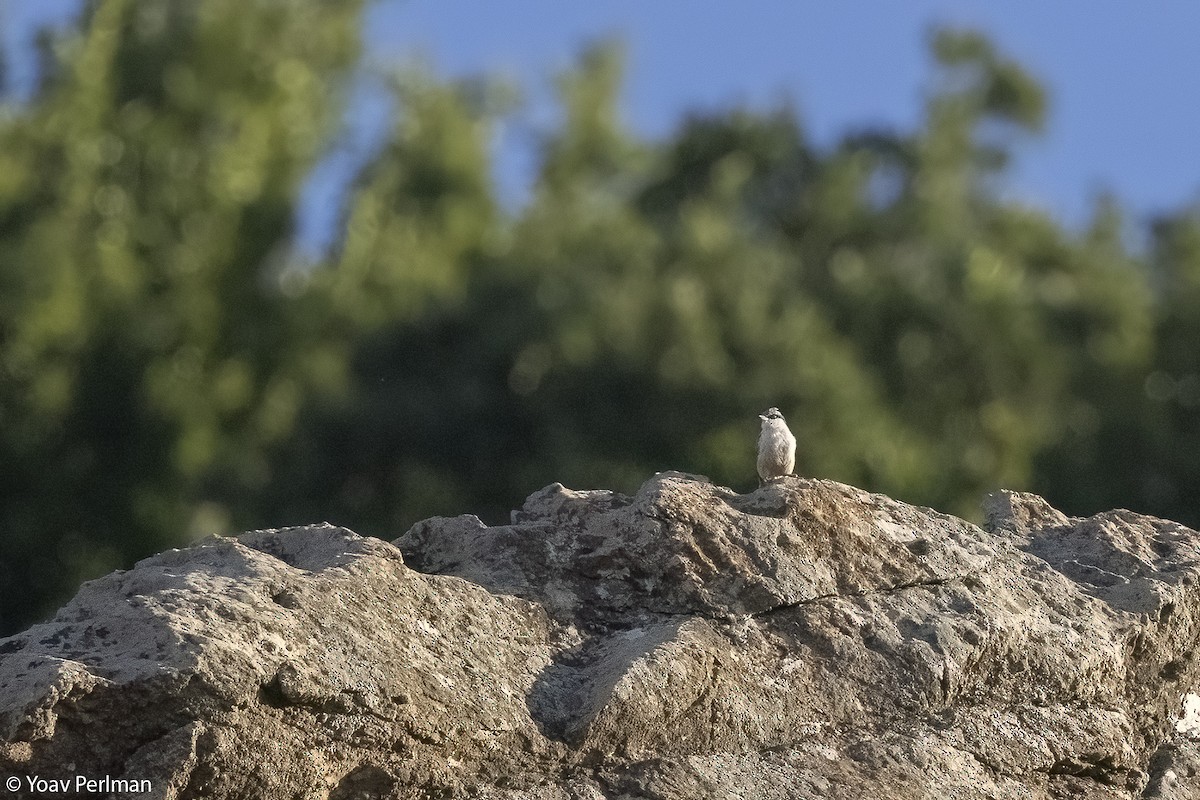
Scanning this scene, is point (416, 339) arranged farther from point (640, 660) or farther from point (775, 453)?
point (640, 660)

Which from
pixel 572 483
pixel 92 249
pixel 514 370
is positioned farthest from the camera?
pixel 514 370

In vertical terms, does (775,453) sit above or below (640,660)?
above

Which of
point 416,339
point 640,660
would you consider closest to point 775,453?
point 640,660

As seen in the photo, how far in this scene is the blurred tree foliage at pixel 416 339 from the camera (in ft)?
59.4

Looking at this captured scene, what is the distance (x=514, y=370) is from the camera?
20578 millimetres

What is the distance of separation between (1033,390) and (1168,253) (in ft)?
17.8

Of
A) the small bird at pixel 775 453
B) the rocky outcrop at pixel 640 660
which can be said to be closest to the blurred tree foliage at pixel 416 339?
the small bird at pixel 775 453

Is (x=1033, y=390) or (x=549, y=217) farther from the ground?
(x=549, y=217)

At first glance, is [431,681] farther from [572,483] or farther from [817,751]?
[572,483]

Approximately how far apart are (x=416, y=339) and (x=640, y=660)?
1735 cm

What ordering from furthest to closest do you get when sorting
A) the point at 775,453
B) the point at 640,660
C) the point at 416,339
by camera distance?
the point at 416,339, the point at 775,453, the point at 640,660

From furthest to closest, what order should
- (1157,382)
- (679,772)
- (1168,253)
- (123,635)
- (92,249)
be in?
(1168,253), (1157,382), (92,249), (679,772), (123,635)

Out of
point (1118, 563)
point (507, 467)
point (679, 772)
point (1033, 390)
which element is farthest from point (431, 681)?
point (1033, 390)

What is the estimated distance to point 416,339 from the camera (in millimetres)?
21750
